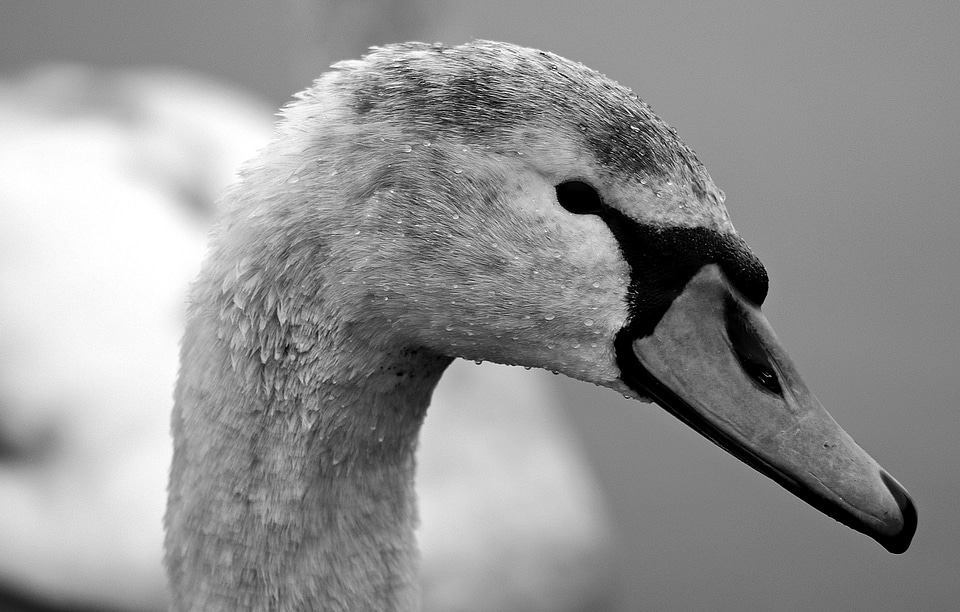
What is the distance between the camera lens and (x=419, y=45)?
1.54 m

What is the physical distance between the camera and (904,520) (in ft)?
4.66

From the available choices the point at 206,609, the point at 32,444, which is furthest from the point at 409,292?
the point at 32,444

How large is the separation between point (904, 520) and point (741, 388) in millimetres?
259

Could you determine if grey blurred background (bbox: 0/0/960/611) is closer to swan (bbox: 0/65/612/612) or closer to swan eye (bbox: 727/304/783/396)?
swan (bbox: 0/65/612/612)

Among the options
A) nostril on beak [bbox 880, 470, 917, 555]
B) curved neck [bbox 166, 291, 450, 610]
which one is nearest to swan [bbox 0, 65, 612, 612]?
curved neck [bbox 166, 291, 450, 610]

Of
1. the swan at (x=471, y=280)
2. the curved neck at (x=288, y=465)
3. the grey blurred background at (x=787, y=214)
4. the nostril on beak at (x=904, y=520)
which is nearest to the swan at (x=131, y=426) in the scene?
the grey blurred background at (x=787, y=214)

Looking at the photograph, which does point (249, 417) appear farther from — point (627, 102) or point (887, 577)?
point (887, 577)

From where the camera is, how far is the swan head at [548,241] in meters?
1.43

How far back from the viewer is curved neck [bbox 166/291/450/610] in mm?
1551

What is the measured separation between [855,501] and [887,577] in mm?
2558

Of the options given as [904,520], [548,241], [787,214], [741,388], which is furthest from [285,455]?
[787,214]

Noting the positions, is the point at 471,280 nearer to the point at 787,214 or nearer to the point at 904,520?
the point at 904,520

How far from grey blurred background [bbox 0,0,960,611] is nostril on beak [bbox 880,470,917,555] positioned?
2.36 metres

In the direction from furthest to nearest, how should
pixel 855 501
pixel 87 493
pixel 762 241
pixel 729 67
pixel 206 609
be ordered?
pixel 729 67 < pixel 762 241 < pixel 87 493 < pixel 206 609 < pixel 855 501
